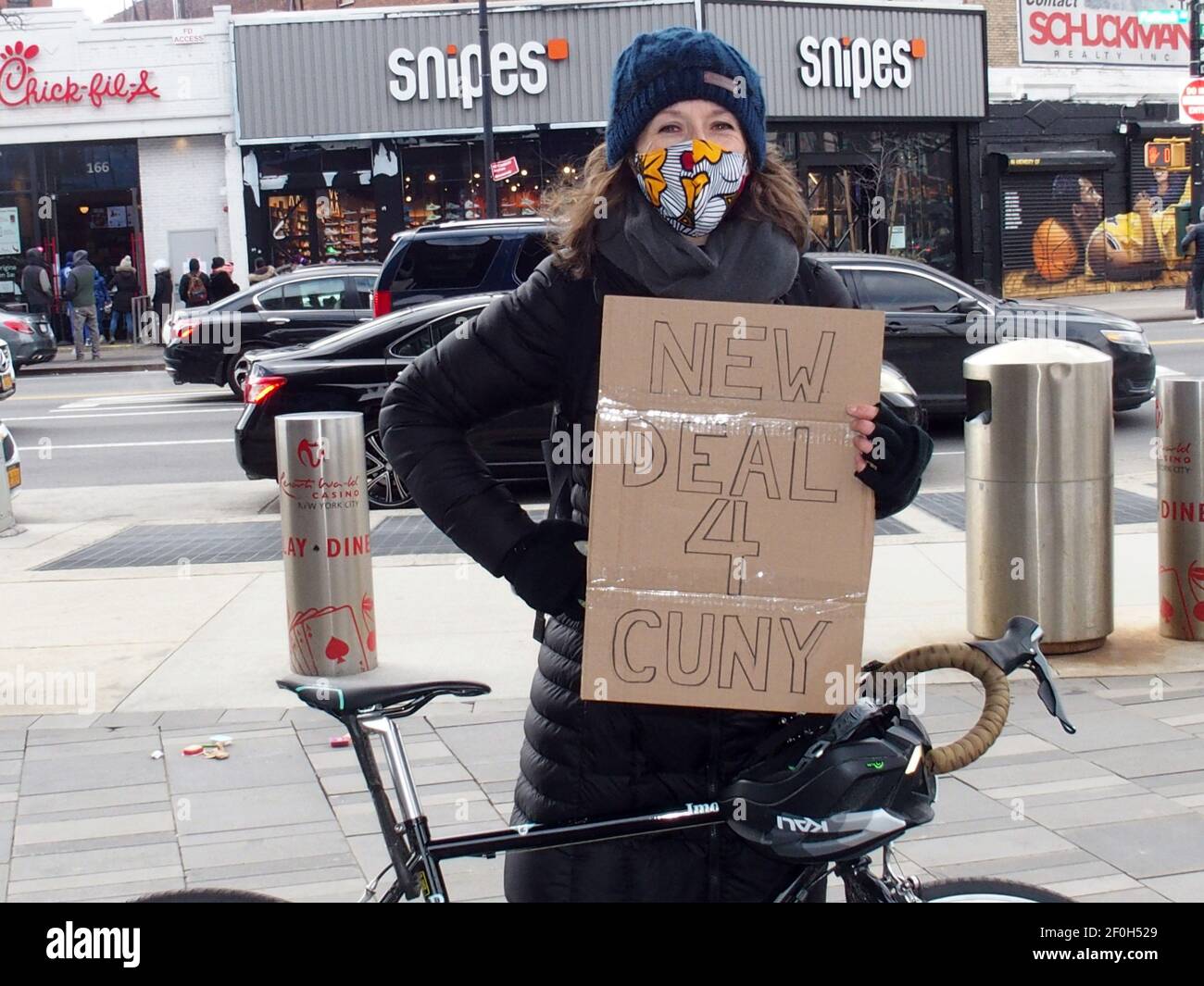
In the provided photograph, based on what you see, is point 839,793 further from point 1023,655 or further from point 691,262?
point 691,262

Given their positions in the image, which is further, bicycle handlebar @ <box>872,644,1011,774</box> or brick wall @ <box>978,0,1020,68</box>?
brick wall @ <box>978,0,1020,68</box>

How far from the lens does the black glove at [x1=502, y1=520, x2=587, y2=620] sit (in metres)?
2.42

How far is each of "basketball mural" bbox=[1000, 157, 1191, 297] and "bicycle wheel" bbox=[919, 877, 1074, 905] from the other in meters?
29.2

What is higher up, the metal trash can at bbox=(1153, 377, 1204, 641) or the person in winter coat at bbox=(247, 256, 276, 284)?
the person in winter coat at bbox=(247, 256, 276, 284)

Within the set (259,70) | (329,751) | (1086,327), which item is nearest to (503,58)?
(259,70)

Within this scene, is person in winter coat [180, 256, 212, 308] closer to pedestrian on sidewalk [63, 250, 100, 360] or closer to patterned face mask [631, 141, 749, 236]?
pedestrian on sidewalk [63, 250, 100, 360]

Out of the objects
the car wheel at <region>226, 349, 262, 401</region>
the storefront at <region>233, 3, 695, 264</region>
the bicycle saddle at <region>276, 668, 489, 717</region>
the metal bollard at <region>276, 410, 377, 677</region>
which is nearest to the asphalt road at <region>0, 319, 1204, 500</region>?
the car wheel at <region>226, 349, 262, 401</region>

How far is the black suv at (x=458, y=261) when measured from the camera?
13.8 metres

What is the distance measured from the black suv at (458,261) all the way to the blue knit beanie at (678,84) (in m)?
11.0

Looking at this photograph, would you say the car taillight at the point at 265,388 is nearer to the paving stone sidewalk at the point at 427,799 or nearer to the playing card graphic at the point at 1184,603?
the paving stone sidewalk at the point at 427,799

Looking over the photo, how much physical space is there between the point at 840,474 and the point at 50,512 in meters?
10.4

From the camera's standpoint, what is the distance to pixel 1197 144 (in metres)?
25.6
